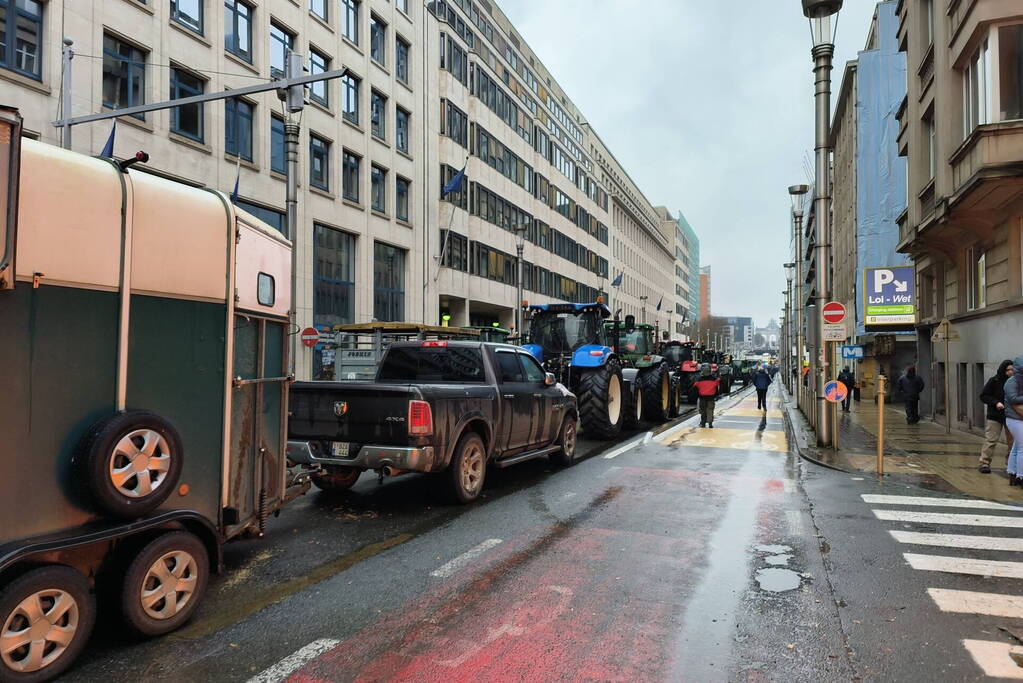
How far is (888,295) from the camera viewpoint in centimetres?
2948

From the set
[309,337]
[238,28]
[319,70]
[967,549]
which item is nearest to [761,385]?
[309,337]

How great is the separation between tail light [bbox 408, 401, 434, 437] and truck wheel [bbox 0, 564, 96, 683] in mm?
3495

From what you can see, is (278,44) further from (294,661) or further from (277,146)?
(294,661)

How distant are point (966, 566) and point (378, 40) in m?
31.5

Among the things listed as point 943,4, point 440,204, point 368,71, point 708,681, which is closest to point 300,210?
point 368,71

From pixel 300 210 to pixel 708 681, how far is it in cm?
2425

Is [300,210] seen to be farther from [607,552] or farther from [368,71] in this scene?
[607,552]

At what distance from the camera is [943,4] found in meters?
15.8

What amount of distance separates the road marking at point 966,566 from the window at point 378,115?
2836 cm

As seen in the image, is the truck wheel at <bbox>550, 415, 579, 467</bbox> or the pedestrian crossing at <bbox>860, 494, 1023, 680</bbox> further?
the truck wheel at <bbox>550, 415, 579, 467</bbox>

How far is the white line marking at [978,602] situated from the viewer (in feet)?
15.6

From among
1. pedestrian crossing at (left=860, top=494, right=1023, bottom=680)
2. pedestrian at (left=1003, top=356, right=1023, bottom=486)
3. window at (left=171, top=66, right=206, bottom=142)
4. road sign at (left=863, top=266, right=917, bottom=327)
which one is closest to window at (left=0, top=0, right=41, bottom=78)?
window at (left=171, top=66, right=206, bottom=142)

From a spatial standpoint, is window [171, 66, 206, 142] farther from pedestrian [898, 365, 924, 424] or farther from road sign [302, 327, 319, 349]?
pedestrian [898, 365, 924, 424]

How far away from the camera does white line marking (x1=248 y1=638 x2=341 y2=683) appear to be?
12.0 ft
